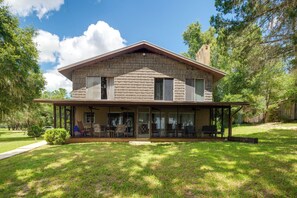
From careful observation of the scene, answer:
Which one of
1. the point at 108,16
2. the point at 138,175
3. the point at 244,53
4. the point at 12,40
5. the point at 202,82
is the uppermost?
the point at 108,16

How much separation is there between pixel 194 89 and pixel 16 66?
14859mm

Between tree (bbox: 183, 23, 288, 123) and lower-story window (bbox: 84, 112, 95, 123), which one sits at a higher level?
tree (bbox: 183, 23, 288, 123)

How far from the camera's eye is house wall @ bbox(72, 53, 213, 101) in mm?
12773

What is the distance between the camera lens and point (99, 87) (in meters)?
12.8

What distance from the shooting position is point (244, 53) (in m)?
10.7

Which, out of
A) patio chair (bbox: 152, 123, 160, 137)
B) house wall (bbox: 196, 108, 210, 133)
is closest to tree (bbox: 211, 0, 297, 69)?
house wall (bbox: 196, 108, 210, 133)

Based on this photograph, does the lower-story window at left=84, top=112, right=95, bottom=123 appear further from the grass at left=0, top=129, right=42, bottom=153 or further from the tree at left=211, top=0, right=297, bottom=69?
the tree at left=211, top=0, right=297, bottom=69

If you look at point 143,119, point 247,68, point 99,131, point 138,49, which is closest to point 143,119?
point 143,119

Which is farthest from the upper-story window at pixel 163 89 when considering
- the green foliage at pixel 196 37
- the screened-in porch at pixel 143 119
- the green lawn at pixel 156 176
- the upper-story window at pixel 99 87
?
the green foliage at pixel 196 37

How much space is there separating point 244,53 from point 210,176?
28.5 feet

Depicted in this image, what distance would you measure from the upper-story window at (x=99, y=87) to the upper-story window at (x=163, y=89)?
10.9ft

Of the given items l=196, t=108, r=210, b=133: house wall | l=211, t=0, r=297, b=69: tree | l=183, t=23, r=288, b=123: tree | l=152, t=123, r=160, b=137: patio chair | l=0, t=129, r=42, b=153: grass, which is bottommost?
l=0, t=129, r=42, b=153: grass

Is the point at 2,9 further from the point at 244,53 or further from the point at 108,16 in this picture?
the point at 244,53

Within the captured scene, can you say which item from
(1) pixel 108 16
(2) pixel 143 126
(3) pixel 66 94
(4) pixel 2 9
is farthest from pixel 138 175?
(3) pixel 66 94
